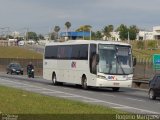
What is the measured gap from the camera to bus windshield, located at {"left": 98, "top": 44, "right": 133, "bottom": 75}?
112ft

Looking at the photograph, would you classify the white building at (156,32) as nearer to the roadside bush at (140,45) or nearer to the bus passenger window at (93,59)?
the roadside bush at (140,45)

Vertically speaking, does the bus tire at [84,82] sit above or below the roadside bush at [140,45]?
below

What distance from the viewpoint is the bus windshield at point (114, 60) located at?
34250mm

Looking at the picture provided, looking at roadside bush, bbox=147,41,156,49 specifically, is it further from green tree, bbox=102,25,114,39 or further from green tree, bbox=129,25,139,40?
green tree, bbox=102,25,114,39

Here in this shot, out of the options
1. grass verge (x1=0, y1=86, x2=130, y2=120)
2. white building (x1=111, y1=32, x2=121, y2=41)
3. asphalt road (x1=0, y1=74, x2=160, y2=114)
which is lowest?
asphalt road (x1=0, y1=74, x2=160, y2=114)

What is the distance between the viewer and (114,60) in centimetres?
3422

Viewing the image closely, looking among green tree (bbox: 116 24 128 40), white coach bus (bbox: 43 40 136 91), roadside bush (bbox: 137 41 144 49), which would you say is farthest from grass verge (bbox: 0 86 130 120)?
green tree (bbox: 116 24 128 40)

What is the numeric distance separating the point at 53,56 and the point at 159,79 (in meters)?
15.0

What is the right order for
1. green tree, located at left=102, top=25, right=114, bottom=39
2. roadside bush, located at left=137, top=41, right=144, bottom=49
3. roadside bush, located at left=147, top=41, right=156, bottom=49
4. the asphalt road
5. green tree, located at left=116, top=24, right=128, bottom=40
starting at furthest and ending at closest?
green tree, located at left=102, top=25, right=114, bottom=39
green tree, located at left=116, top=24, right=128, bottom=40
roadside bush, located at left=147, top=41, right=156, bottom=49
roadside bush, located at left=137, top=41, right=144, bottom=49
the asphalt road

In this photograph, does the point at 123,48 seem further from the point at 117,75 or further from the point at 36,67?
the point at 36,67

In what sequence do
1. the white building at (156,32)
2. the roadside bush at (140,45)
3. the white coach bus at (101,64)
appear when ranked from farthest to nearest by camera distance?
the white building at (156,32), the roadside bush at (140,45), the white coach bus at (101,64)

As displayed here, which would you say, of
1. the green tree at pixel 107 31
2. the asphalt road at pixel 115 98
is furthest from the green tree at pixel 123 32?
the asphalt road at pixel 115 98

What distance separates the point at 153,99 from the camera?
2839 centimetres

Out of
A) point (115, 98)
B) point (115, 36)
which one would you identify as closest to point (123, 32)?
point (115, 36)
